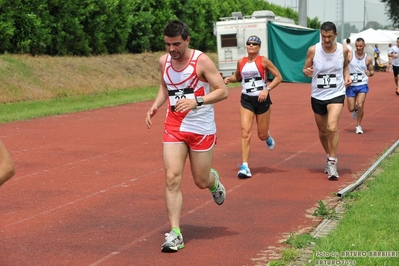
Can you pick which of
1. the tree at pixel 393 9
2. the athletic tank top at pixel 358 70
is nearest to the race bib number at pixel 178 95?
the athletic tank top at pixel 358 70

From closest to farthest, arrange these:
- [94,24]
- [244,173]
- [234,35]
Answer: [244,173] → [94,24] → [234,35]

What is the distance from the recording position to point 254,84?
38.6 feet

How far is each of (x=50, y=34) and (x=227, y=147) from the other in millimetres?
17675

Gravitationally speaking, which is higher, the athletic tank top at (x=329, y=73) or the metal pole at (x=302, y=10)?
the athletic tank top at (x=329, y=73)

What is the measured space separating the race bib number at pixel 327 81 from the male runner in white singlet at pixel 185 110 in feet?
12.8

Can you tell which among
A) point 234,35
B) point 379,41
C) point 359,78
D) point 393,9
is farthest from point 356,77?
point 393,9

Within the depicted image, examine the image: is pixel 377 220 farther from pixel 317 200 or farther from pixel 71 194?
pixel 71 194

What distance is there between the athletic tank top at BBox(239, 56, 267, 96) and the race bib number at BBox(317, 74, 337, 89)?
95 cm

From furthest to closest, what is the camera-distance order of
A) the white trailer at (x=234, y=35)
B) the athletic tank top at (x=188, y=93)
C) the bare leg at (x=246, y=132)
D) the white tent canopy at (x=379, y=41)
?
the white tent canopy at (x=379, y=41) → the white trailer at (x=234, y=35) → the bare leg at (x=246, y=132) → the athletic tank top at (x=188, y=93)

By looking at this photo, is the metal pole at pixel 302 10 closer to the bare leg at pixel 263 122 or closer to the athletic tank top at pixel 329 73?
the bare leg at pixel 263 122

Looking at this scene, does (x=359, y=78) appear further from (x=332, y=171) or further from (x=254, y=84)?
(x=332, y=171)

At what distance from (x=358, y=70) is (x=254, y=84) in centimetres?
594

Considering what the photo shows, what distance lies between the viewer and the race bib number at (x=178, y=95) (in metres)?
7.45

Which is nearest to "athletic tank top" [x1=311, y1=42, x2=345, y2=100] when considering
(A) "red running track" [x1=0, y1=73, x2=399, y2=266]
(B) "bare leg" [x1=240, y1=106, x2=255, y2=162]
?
(B) "bare leg" [x1=240, y1=106, x2=255, y2=162]
